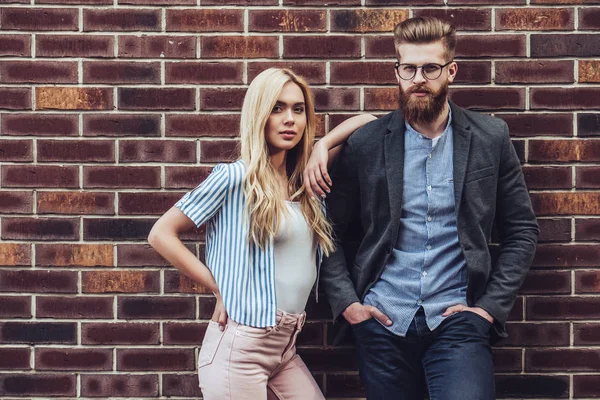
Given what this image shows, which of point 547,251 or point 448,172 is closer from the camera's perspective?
point 448,172

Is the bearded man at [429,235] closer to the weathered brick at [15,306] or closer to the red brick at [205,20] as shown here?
the red brick at [205,20]

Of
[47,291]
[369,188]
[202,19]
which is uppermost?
[202,19]

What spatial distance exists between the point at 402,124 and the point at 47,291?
1806 mm

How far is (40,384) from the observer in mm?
3410

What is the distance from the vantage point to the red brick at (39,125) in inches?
131

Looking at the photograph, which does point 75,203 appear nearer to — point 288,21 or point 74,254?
point 74,254

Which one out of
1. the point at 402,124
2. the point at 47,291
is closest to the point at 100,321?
the point at 47,291

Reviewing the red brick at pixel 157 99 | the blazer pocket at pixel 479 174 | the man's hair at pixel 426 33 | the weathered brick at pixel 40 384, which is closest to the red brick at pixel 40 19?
the red brick at pixel 157 99

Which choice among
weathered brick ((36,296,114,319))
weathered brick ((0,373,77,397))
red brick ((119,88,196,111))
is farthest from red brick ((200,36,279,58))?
weathered brick ((0,373,77,397))

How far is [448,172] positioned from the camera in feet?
9.62

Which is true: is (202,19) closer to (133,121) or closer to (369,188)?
(133,121)

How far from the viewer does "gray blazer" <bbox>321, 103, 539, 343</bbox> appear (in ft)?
9.58

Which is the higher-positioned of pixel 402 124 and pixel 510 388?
pixel 402 124

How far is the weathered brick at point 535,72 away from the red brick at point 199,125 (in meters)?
1.25
